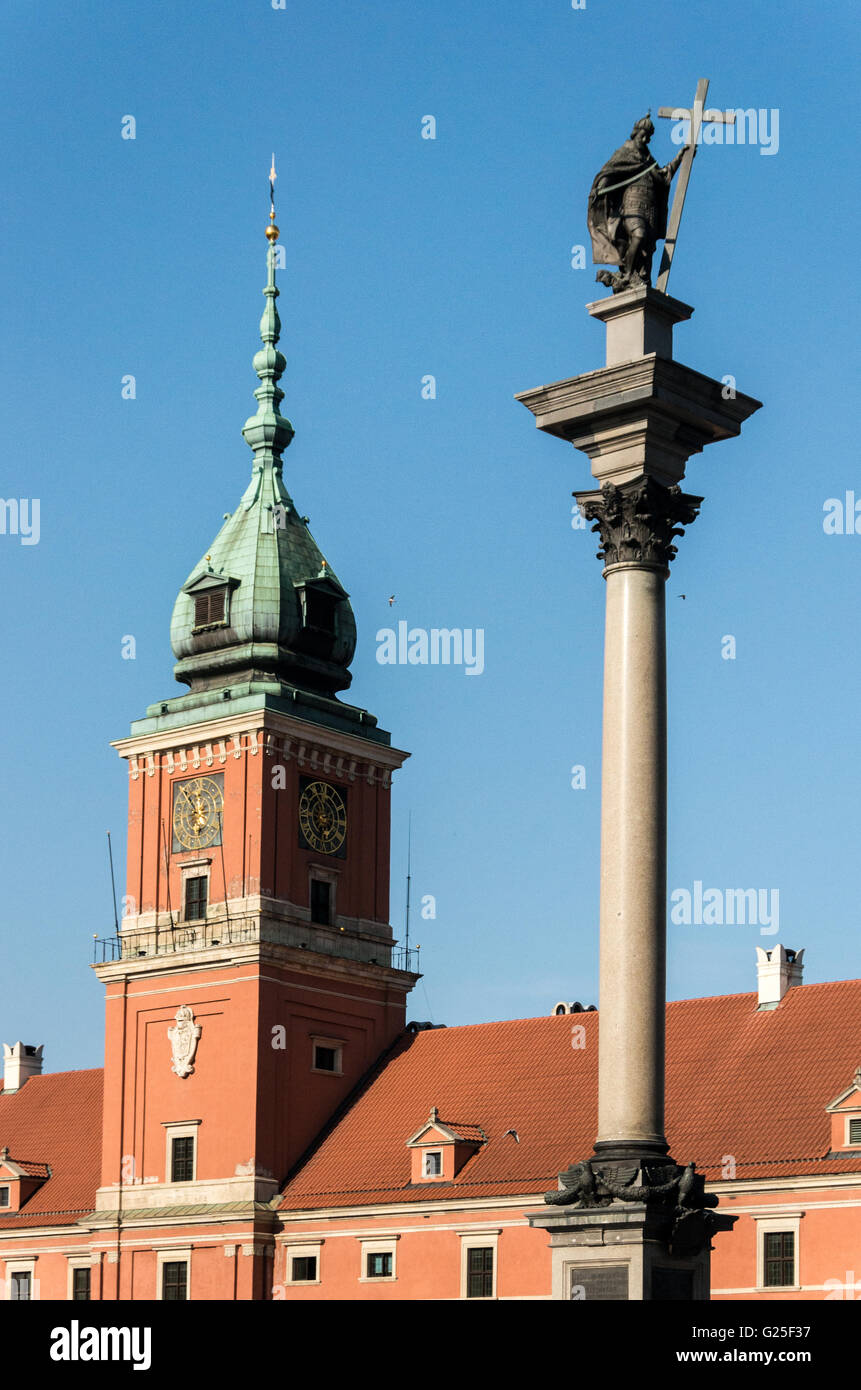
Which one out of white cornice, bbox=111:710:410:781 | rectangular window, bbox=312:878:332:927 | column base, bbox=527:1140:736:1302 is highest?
white cornice, bbox=111:710:410:781

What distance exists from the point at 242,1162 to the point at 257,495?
16057 millimetres

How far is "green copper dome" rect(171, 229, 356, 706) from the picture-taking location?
55.5m

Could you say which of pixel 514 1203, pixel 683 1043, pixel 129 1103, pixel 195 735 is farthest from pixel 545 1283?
pixel 195 735

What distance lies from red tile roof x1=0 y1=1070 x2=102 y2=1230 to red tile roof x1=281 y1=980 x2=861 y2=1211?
6803 mm

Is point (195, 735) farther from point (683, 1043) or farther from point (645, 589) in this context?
point (645, 589)

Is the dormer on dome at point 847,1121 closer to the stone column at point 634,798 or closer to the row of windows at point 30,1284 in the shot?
the row of windows at point 30,1284

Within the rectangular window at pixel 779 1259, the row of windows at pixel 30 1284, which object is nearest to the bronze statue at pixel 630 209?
the rectangular window at pixel 779 1259

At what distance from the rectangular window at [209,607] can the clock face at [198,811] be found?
159 inches

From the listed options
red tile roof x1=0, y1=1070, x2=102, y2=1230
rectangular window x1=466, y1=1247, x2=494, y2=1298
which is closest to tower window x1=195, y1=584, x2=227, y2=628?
red tile roof x1=0, y1=1070, x2=102, y2=1230

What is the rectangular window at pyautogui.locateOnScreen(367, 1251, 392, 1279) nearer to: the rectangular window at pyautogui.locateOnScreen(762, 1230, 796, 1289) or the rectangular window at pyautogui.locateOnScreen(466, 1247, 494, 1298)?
the rectangular window at pyautogui.locateOnScreen(466, 1247, 494, 1298)

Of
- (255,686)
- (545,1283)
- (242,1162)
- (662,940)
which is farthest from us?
(255,686)

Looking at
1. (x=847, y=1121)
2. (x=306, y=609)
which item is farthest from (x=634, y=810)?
(x=306, y=609)

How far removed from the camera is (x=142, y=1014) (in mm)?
53719
